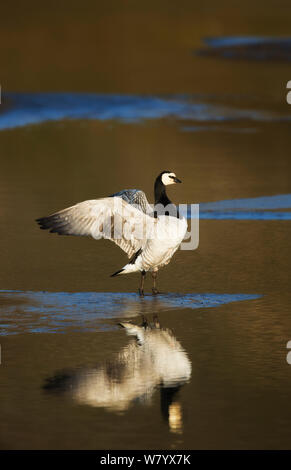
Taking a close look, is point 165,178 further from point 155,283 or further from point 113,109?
point 113,109

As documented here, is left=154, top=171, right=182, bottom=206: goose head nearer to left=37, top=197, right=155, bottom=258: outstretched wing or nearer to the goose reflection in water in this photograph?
left=37, top=197, right=155, bottom=258: outstretched wing

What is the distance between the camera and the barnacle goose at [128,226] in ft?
34.0

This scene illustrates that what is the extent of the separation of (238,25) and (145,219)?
1827 inches

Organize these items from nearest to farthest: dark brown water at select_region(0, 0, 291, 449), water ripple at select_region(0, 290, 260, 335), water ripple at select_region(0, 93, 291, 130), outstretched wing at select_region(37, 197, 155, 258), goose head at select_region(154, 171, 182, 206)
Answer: dark brown water at select_region(0, 0, 291, 449)
water ripple at select_region(0, 290, 260, 335)
outstretched wing at select_region(37, 197, 155, 258)
goose head at select_region(154, 171, 182, 206)
water ripple at select_region(0, 93, 291, 130)

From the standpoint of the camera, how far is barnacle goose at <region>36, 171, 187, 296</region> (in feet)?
34.0

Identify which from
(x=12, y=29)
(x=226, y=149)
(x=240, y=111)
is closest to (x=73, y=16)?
(x=12, y=29)

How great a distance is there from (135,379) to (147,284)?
367 centimetres

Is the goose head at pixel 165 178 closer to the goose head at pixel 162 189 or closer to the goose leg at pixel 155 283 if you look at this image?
the goose head at pixel 162 189

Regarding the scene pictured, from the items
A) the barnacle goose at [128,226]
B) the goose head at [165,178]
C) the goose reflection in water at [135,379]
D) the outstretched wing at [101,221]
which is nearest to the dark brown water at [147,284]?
the goose reflection in water at [135,379]

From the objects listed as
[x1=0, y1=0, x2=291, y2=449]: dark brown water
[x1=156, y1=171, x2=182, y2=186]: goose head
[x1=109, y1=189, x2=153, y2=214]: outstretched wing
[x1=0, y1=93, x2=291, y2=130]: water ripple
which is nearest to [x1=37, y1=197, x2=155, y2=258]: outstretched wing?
[x1=109, y1=189, x2=153, y2=214]: outstretched wing

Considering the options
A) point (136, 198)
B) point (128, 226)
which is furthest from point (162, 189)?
point (128, 226)

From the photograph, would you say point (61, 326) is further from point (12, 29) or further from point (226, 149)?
point (12, 29)

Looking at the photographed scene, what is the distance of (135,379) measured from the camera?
293 inches

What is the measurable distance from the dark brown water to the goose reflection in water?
2 cm
